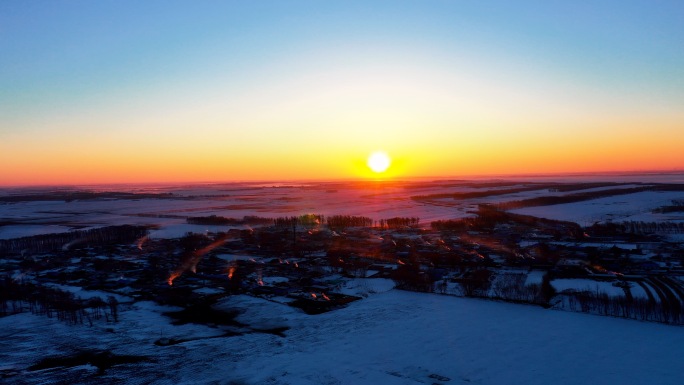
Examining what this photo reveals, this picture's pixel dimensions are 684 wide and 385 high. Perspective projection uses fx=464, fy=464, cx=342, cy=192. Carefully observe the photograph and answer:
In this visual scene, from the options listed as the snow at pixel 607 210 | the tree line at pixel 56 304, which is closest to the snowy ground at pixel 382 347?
the tree line at pixel 56 304

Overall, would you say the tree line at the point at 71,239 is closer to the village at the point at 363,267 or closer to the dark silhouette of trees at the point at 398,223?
the village at the point at 363,267

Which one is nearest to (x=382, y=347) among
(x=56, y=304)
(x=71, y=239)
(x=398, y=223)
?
(x=56, y=304)

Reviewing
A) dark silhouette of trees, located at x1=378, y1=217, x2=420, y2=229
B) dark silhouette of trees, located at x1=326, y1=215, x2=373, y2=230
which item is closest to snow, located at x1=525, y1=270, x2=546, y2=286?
dark silhouette of trees, located at x1=378, y1=217, x2=420, y2=229

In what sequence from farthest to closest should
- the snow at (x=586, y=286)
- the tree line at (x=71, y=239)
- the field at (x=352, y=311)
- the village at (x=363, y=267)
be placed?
the tree line at (x=71, y=239), the snow at (x=586, y=286), the village at (x=363, y=267), the field at (x=352, y=311)

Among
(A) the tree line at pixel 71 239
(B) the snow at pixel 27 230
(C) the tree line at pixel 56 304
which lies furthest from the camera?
(B) the snow at pixel 27 230

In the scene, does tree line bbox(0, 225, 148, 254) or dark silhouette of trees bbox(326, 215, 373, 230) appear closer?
tree line bbox(0, 225, 148, 254)

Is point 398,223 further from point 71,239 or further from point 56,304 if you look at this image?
point 56,304

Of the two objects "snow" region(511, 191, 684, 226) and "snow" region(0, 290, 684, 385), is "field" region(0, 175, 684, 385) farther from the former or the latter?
"snow" region(511, 191, 684, 226)
